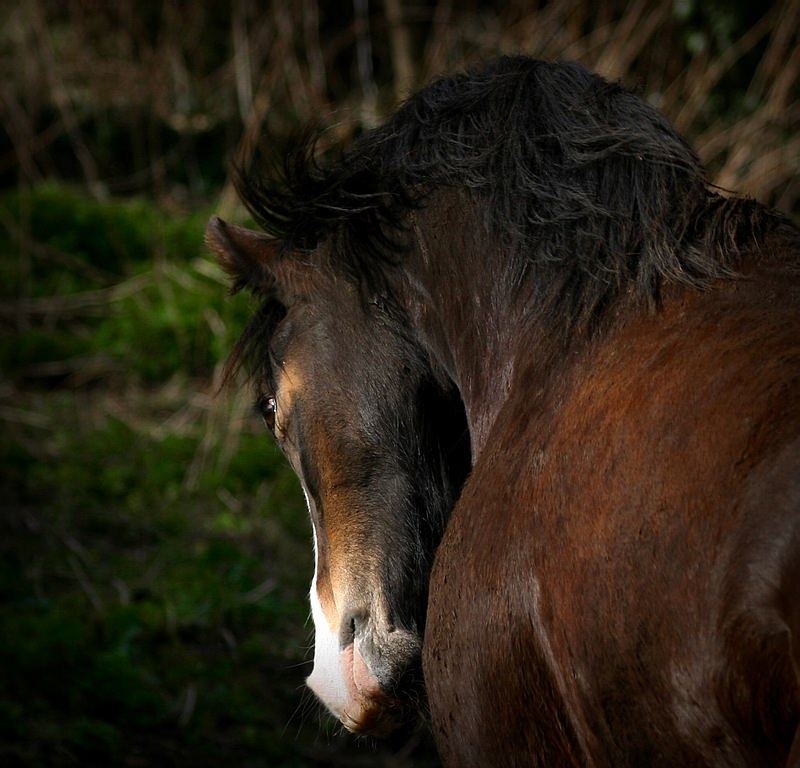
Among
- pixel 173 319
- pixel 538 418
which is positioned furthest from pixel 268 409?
pixel 173 319

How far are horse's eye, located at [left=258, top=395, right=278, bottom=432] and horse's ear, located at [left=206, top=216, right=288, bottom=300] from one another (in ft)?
0.77

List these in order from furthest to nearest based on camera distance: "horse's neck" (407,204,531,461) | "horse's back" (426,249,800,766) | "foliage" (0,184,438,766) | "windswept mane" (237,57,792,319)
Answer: "foliage" (0,184,438,766)
"horse's neck" (407,204,531,461)
"windswept mane" (237,57,792,319)
"horse's back" (426,249,800,766)

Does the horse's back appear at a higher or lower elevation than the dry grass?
lower

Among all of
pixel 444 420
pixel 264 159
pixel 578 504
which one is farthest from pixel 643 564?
pixel 264 159

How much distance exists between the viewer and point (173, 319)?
663 centimetres

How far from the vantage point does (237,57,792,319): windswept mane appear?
6.36ft

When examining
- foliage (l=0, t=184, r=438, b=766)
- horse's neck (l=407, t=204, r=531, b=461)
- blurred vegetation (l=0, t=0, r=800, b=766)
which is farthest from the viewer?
blurred vegetation (l=0, t=0, r=800, b=766)

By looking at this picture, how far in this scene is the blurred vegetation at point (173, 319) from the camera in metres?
4.10

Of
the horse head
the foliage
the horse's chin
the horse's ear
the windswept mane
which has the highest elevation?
the windswept mane

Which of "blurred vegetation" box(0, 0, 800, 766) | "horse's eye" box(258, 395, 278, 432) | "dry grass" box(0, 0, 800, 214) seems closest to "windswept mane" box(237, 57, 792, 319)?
"horse's eye" box(258, 395, 278, 432)

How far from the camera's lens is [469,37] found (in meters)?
6.82

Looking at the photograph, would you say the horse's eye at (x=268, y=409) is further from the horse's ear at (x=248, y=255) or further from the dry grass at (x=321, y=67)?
the dry grass at (x=321, y=67)

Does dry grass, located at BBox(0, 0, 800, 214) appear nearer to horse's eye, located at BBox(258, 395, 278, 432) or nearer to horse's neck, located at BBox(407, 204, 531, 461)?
horse's eye, located at BBox(258, 395, 278, 432)

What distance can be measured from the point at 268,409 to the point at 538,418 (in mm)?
819
